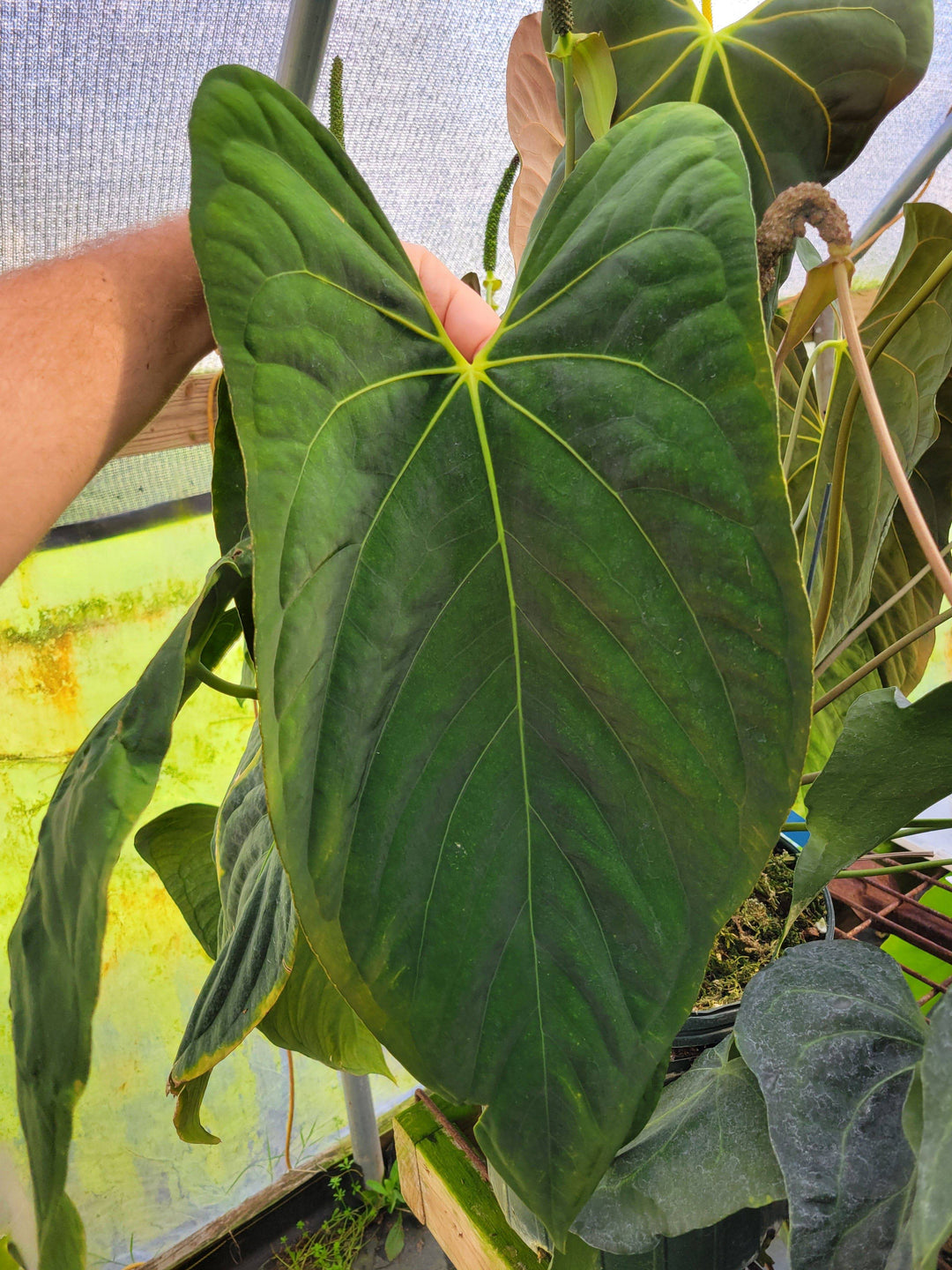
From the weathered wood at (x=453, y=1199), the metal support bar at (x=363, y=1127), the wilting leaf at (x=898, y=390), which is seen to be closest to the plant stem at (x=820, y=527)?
the wilting leaf at (x=898, y=390)

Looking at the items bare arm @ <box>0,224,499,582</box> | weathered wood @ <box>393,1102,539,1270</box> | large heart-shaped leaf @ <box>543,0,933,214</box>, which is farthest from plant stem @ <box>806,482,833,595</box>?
weathered wood @ <box>393,1102,539,1270</box>

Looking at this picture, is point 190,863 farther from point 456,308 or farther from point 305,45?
point 305,45

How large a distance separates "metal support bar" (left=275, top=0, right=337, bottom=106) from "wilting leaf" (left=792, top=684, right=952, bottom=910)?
0.72m

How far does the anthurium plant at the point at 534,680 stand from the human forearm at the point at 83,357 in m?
0.07

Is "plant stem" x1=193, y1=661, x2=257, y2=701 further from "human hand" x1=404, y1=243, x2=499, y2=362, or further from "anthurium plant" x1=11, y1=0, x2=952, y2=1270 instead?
"human hand" x1=404, y1=243, x2=499, y2=362

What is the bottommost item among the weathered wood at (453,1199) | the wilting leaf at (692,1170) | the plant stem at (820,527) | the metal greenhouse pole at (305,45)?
the weathered wood at (453,1199)

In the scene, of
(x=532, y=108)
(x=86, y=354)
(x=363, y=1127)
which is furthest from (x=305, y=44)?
(x=363, y=1127)

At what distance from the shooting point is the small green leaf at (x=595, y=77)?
0.41 m

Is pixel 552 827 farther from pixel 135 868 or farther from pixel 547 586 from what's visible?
pixel 135 868

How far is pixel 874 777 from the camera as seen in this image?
1.28 ft

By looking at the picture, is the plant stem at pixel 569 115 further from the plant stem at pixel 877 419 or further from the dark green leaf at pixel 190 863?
the dark green leaf at pixel 190 863

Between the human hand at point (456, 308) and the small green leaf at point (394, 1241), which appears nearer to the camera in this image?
the human hand at point (456, 308)

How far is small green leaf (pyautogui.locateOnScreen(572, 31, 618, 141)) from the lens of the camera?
413mm

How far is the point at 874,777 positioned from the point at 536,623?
0.18m
